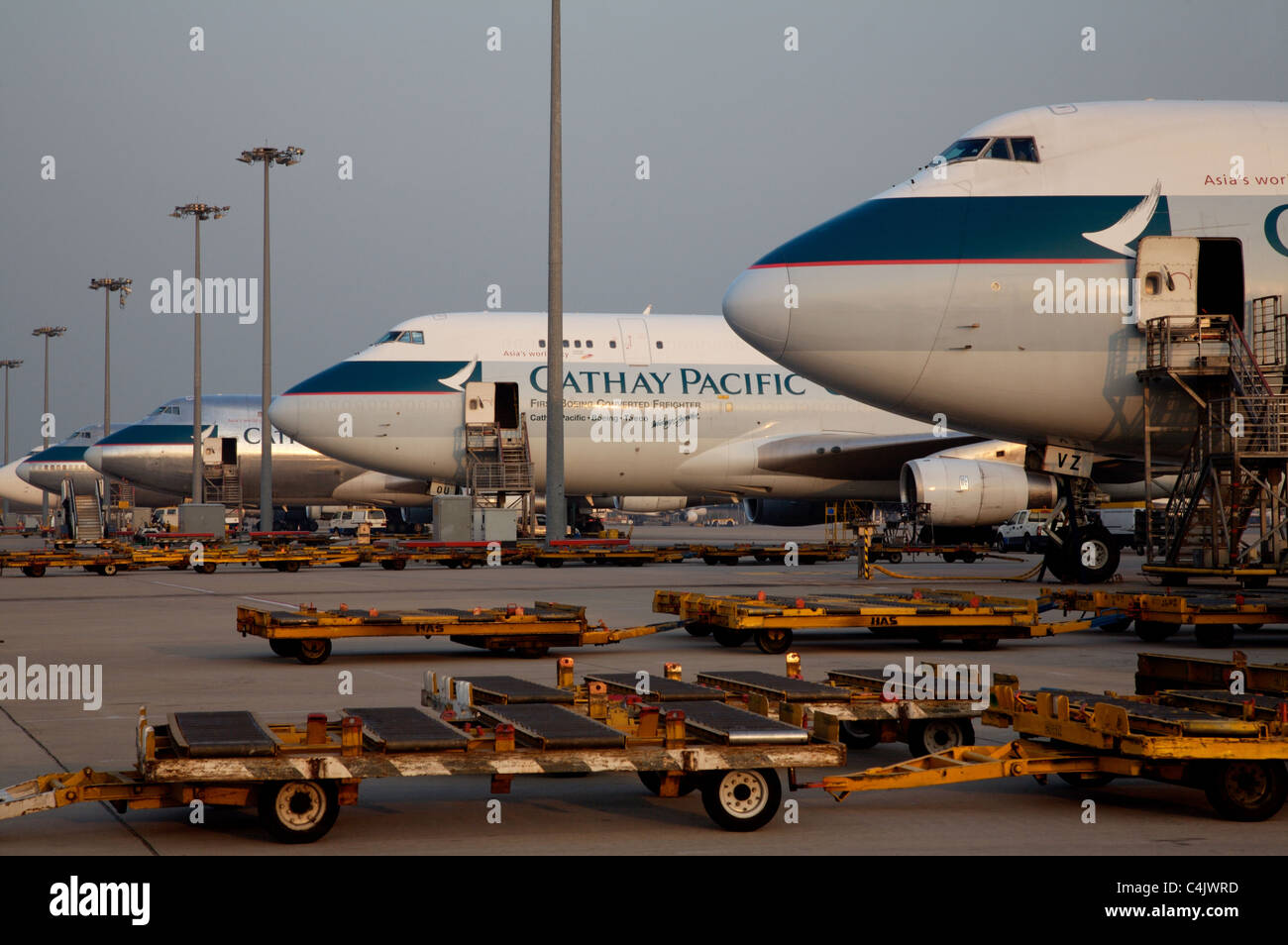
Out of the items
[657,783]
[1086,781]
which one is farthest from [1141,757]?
[657,783]

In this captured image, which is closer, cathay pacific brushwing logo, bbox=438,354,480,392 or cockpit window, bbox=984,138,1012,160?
cockpit window, bbox=984,138,1012,160

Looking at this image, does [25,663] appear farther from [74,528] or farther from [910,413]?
[74,528]

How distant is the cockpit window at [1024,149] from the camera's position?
19.1m

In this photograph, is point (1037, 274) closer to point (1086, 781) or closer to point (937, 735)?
point (937, 735)

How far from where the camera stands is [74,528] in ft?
188

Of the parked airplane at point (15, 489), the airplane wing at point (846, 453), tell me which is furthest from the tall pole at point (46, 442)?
the airplane wing at point (846, 453)

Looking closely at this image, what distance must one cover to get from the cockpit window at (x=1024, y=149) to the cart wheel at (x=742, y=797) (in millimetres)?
14583

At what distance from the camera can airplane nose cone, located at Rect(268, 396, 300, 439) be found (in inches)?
1403

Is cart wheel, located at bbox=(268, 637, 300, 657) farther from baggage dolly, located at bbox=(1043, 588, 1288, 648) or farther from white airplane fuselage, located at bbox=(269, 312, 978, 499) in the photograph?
white airplane fuselage, located at bbox=(269, 312, 978, 499)

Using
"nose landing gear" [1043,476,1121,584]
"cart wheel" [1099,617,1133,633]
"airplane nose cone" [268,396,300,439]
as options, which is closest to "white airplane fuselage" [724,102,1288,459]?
"nose landing gear" [1043,476,1121,584]

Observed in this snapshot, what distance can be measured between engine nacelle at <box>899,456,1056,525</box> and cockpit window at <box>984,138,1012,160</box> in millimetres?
8563
